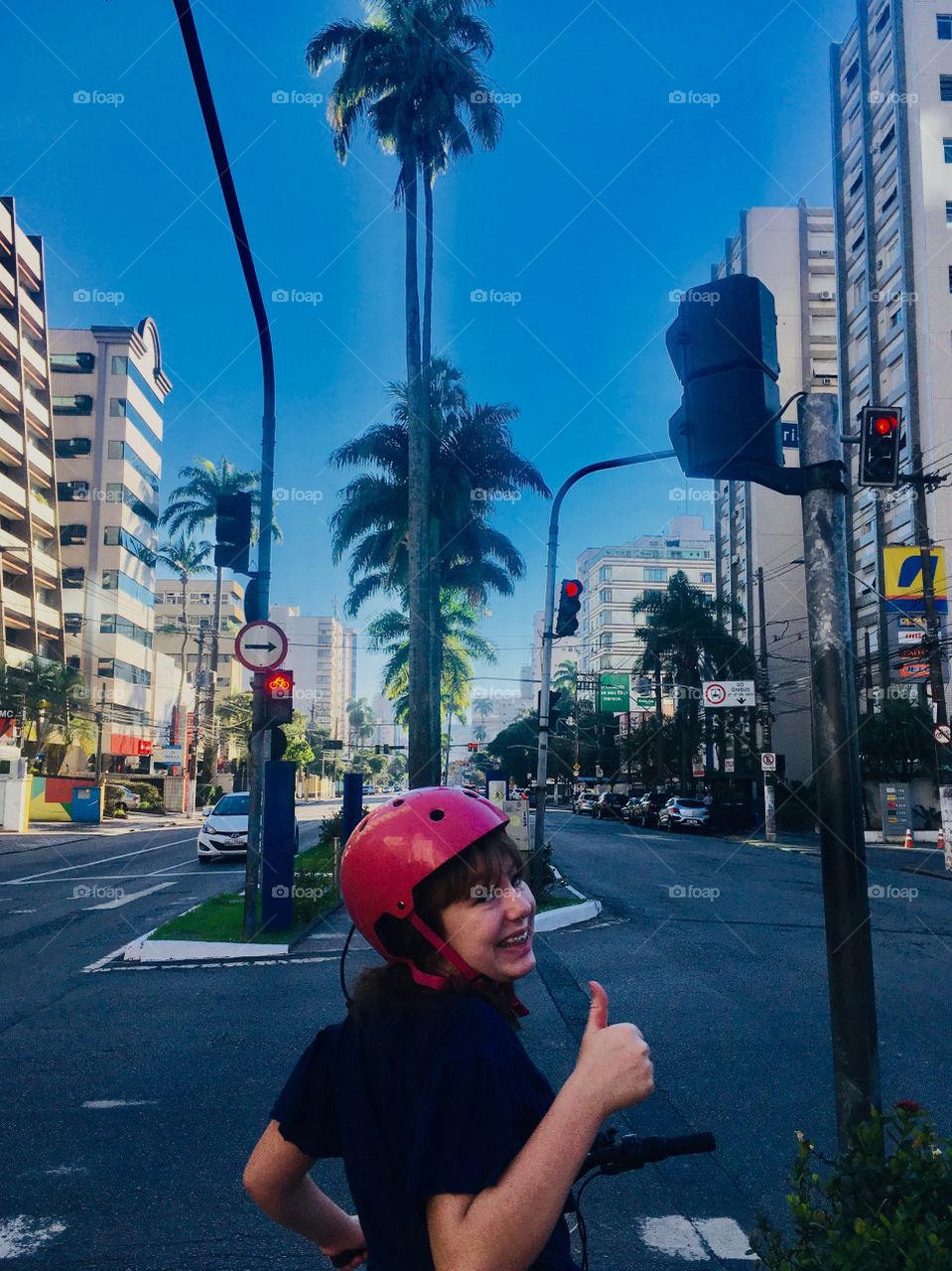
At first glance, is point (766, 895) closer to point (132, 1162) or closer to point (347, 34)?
point (132, 1162)

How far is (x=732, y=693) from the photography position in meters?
42.3

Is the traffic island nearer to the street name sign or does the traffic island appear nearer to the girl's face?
the girl's face

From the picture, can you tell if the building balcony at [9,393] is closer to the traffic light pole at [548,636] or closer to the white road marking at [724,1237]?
the traffic light pole at [548,636]

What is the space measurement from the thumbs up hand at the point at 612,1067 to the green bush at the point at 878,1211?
2.35 feet

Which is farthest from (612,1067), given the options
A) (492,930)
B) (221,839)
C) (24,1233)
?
(221,839)

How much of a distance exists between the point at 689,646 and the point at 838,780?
166 ft

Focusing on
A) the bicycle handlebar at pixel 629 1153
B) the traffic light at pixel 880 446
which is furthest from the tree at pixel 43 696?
the bicycle handlebar at pixel 629 1153

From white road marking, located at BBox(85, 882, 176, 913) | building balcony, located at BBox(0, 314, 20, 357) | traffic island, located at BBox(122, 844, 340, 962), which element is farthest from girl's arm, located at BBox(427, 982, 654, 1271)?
building balcony, located at BBox(0, 314, 20, 357)

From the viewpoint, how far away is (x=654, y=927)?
12.6 meters

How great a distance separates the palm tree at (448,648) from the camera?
1586 inches

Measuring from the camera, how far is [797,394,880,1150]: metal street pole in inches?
106

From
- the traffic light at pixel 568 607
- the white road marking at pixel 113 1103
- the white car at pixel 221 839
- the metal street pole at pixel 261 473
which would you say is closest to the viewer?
the white road marking at pixel 113 1103

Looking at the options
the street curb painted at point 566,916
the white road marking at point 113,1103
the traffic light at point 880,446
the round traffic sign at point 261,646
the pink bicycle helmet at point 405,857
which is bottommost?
the street curb painted at point 566,916

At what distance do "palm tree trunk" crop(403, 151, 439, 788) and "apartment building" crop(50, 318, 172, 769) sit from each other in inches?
1814
